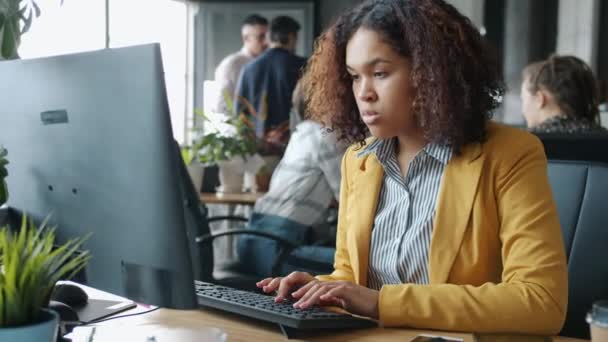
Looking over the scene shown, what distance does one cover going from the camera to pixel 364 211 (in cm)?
134

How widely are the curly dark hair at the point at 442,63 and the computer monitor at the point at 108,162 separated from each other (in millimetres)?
567

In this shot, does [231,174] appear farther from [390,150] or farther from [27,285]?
[27,285]

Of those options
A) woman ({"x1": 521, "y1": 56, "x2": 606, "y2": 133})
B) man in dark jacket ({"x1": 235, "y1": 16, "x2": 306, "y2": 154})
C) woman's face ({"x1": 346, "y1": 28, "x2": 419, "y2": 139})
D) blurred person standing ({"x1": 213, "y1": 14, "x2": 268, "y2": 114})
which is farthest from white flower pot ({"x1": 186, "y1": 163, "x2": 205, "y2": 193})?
woman's face ({"x1": 346, "y1": 28, "x2": 419, "y2": 139})

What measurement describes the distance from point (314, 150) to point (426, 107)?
1483 millimetres

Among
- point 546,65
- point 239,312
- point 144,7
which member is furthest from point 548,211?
point 144,7

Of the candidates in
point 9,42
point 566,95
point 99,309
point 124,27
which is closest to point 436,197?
point 99,309

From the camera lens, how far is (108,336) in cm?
86

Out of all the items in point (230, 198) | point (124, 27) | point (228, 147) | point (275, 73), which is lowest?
point (230, 198)

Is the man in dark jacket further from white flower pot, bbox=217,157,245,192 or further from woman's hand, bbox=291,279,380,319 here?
woman's hand, bbox=291,279,380,319

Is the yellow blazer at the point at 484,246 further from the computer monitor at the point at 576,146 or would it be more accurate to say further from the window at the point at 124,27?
the window at the point at 124,27

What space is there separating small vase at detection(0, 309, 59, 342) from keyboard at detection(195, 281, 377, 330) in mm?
251

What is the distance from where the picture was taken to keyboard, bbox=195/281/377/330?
941 mm

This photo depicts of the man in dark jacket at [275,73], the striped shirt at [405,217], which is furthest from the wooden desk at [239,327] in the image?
the man in dark jacket at [275,73]

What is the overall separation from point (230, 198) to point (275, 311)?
2142 mm
